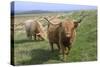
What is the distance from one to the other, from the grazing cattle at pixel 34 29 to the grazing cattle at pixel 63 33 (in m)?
0.11

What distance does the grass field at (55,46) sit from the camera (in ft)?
7.51

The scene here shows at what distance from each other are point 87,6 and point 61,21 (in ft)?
1.46

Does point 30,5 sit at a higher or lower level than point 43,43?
higher

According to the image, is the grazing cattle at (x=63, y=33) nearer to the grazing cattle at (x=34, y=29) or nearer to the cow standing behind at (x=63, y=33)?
the cow standing behind at (x=63, y=33)

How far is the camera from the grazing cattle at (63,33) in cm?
247

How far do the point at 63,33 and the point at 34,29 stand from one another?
1.29 ft

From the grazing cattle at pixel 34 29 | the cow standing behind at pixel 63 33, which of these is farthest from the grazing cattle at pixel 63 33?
the grazing cattle at pixel 34 29

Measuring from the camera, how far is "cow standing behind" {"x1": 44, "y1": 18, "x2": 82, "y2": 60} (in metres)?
2.47

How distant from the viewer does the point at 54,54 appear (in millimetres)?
2469

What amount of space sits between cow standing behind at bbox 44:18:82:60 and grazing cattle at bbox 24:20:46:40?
109 millimetres

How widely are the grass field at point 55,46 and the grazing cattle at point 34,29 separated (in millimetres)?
51

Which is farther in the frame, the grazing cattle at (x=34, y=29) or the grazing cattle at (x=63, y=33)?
the grazing cattle at (x=63, y=33)
